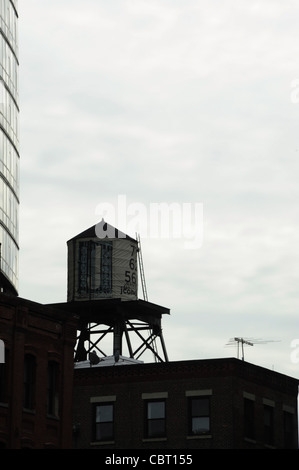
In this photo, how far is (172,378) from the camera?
2731 inches

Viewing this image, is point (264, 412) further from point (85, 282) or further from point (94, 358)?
point (85, 282)

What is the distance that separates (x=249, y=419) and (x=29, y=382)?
15.0 metres

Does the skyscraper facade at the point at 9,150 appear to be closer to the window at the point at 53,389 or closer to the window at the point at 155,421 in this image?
the window at the point at 155,421

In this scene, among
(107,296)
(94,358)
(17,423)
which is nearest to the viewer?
(17,423)

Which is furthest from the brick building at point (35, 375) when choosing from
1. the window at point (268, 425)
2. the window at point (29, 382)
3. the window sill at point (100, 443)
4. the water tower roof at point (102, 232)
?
the water tower roof at point (102, 232)

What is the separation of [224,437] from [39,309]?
13.2 meters

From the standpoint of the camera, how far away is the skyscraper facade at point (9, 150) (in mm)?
79375

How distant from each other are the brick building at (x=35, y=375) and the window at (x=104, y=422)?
7666 mm

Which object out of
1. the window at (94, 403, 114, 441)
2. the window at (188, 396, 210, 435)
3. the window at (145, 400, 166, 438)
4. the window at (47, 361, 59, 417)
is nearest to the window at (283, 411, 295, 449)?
the window at (188, 396, 210, 435)

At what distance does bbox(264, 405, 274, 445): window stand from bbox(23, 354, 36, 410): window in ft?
53.2

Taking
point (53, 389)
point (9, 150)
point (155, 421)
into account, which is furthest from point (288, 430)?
point (9, 150)

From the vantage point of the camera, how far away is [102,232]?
82.8m

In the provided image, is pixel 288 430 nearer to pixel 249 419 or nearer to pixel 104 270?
pixel 249 419
